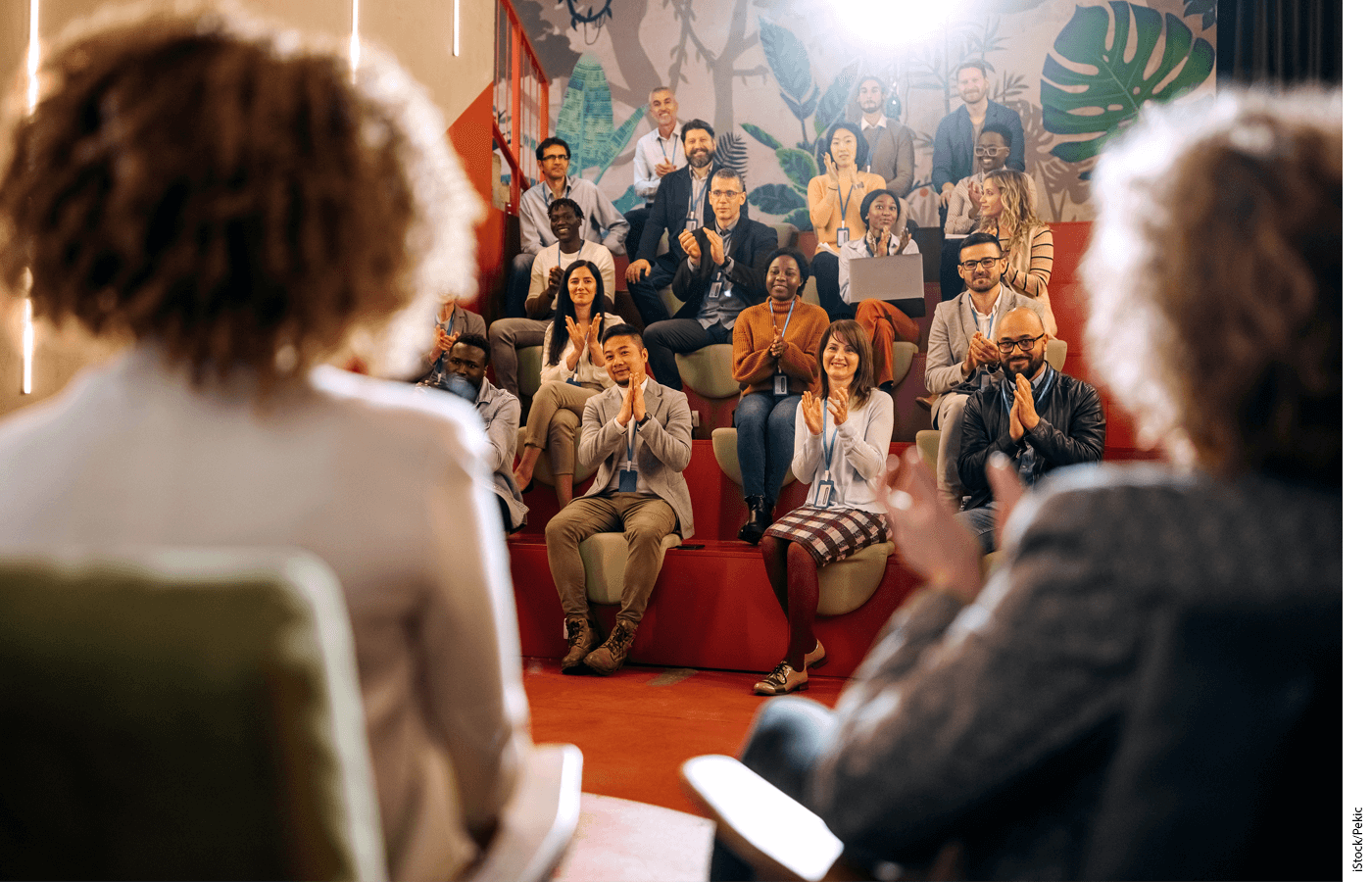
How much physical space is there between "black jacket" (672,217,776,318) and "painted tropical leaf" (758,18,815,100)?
2536 millimetres

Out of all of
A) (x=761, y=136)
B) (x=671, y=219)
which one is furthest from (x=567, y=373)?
(x=761, y=136)

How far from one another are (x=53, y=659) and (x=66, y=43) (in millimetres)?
429

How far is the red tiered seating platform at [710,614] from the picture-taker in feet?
10.5

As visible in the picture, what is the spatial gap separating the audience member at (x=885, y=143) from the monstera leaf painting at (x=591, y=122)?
72.5 inches

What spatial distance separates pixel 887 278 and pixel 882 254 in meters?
0.20

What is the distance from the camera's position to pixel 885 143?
5422 mm

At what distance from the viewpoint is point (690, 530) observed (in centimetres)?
353

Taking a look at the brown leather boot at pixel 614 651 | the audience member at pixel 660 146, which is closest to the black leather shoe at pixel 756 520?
the brown leather boot at pixel 614 651

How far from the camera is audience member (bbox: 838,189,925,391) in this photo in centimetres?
403

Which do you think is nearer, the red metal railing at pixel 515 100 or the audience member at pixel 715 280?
the audience member at pixel 715 280

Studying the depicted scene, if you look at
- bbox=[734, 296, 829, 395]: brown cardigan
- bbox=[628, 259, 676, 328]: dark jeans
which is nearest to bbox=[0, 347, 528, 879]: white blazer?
bbox=[734, 296, 829, 395]: brown cardigan

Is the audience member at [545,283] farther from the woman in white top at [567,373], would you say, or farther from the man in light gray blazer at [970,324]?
the man in light gray blazer at [970,324]

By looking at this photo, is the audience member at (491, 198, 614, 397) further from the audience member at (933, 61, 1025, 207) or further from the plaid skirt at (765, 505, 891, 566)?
the audience member at (933, 61, 1025, 207)

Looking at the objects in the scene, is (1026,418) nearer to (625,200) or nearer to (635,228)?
(635,228)
